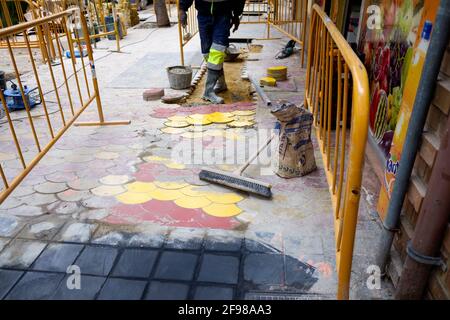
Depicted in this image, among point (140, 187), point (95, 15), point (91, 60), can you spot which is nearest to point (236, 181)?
point (140, 187)

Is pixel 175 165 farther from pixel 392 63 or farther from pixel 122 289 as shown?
pixel 392 63

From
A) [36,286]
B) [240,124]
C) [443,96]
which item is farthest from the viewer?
[240,124]

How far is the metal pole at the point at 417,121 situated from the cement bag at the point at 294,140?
3.92ft

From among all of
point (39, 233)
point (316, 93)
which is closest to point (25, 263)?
point (39, 233)

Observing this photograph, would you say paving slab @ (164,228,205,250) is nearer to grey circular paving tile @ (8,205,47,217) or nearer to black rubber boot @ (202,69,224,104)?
grey circular paving tile @ (8,205,47,217)

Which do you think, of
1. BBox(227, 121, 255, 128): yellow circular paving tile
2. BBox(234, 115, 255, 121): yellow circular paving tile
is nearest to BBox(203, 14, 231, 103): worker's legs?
BBox(234, 115, 255, 121): yellow circular paving tile

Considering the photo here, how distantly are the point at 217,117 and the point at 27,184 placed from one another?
93.1 inches

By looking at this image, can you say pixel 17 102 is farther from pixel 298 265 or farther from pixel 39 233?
pixel 298 265

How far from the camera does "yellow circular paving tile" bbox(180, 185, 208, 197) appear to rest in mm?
2992

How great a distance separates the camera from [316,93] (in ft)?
10.9

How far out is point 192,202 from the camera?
2885 millimetres

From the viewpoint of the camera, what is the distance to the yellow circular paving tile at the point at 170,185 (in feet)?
10.2

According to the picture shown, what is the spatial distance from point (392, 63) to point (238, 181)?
1623 millimetres
